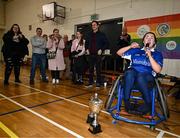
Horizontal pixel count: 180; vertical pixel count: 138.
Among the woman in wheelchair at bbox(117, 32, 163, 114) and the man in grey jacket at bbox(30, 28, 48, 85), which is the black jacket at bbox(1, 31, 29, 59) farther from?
the woman in wheelchair at bbox(117, 32, 163, 114)

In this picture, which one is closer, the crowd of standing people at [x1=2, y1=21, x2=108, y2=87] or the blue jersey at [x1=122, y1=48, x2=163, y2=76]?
the blue jersey at [x1=122, y1=48, x2=163, y2=76]

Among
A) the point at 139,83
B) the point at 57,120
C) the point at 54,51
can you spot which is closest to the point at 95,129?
the point at 57,120

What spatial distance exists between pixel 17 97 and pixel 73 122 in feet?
4.60

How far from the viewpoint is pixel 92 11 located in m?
6.48

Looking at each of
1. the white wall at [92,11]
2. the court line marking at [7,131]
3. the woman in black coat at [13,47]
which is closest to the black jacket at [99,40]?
the woman in black coat at [13,47]

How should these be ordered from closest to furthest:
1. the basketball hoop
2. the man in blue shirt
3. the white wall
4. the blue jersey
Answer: the blue jersey
the man in blue shirt
the white wall
the basketball hoop

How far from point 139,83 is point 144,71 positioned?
0.16 meters

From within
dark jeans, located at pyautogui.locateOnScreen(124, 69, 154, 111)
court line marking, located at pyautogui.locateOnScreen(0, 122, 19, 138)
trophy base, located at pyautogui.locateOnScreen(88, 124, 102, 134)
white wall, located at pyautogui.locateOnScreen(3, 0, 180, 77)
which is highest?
white wall, located at pyautogui.locateOnScreen(3, 0, 180, 77)

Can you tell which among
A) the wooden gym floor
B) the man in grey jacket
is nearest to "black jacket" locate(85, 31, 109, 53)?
the man in grey jacket

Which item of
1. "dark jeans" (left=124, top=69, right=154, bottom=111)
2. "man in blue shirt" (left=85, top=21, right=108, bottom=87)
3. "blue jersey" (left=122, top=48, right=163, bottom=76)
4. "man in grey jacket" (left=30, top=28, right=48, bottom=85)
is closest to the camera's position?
"dark jeans" (left=124, top=69, right=154, bottom=111)

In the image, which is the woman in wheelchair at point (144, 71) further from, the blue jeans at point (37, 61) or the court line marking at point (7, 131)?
the blue jeans at point (37, 61)

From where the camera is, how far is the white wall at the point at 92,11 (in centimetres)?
472

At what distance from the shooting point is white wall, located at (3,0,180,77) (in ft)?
15.5

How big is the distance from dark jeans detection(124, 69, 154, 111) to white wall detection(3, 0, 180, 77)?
314 cm
